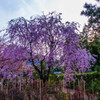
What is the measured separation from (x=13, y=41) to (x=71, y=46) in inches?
81.1

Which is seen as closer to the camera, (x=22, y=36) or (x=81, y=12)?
(x=22, y=36)

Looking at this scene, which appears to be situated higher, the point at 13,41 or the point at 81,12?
the point at 81,12

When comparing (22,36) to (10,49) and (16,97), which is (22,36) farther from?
(16,97)

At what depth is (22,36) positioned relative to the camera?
5.57 meters

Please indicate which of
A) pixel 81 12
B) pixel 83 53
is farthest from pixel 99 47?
pixel 83 53

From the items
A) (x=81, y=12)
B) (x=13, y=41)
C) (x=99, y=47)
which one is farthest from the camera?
(x=81, y=12)

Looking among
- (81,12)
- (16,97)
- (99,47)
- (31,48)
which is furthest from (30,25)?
(81,12)

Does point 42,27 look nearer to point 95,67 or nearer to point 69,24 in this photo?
point 69,24

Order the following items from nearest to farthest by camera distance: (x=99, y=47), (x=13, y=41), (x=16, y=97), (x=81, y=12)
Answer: (x=16, y=97), (x=13, y=41), (x=99, y=47), (x=81, y=12)

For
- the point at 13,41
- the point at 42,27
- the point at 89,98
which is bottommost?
the point at 89,98

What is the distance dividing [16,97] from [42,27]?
2474 mm

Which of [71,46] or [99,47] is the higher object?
[99,47]

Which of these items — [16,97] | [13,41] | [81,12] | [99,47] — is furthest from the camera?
[81,12]

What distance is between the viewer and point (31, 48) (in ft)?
18.1
